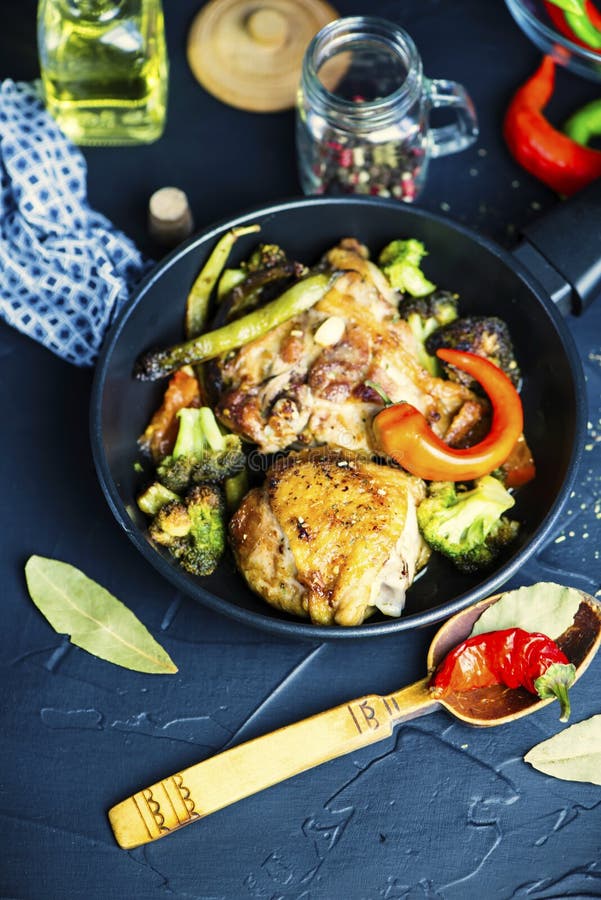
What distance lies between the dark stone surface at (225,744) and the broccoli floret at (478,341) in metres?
0.43

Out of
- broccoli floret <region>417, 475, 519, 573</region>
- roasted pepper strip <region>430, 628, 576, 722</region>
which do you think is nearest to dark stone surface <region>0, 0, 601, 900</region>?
roasted pepper strip <region>430, 628, 576, 722</region>

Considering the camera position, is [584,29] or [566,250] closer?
[566,250]

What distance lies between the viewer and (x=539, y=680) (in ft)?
9.96

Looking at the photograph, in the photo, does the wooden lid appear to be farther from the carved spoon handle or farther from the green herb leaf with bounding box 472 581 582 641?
the carved spoon handle

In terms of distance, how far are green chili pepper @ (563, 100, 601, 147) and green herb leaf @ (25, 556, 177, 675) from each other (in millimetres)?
2469

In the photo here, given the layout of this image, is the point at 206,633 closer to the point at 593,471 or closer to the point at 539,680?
the point at 539,680

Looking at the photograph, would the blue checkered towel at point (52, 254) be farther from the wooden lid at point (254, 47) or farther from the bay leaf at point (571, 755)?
the bay leaf at point (571, 755)

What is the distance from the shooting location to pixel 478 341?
338 cm

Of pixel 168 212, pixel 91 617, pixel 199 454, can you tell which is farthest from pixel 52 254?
pixel 91 617

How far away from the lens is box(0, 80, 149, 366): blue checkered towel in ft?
11.9

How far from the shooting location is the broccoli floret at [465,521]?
3.20 meters

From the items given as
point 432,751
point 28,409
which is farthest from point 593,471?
point 28,409

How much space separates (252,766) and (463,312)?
171cm

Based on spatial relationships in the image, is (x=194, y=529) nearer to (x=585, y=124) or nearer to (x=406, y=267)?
(x=406, y=267)
